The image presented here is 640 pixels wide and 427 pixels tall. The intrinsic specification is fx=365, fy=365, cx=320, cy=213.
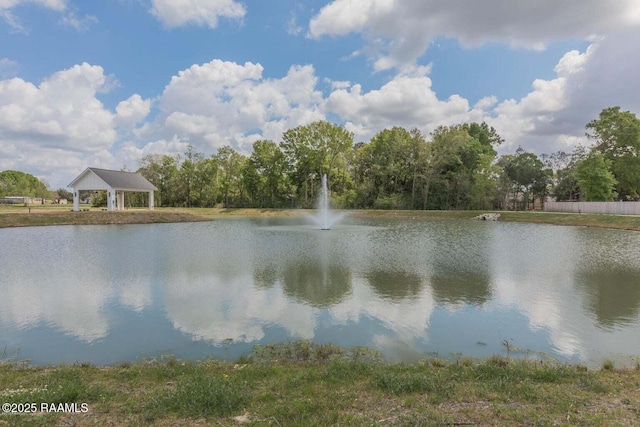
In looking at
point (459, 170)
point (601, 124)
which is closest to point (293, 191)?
point (459, 170)

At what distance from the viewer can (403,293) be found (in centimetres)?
985

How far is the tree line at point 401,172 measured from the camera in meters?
42.4

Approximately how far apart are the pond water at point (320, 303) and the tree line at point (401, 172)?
3324 centimetres

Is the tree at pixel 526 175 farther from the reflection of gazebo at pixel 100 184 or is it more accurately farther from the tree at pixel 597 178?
the reflection of gazebo at pixel 100 184

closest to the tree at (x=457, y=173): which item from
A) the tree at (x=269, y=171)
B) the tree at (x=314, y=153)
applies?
the tree at (x=314, y=153)

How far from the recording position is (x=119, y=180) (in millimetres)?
43844

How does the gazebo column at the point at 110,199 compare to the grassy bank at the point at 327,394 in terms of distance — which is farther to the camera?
the gazebo column at the point at 110,199

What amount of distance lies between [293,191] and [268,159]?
6546 mm

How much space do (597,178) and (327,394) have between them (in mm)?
46421

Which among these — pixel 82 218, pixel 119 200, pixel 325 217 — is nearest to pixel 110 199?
pixel 119 200

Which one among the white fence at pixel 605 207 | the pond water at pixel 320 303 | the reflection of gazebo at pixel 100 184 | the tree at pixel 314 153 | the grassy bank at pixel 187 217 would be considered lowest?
the pond water at pixel 320 303

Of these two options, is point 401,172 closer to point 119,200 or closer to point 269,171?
point 269,171

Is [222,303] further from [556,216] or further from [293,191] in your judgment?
[293,191]

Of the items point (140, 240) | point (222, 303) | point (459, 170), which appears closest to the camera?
point (222, 303)
